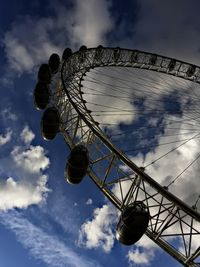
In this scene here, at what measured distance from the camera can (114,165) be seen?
43.8ft

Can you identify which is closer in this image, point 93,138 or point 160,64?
point 93,138

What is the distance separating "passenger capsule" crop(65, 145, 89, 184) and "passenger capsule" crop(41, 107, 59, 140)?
8.54 feet

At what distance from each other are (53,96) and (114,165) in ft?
18.4

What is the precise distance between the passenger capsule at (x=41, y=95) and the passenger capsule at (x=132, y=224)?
338 inches

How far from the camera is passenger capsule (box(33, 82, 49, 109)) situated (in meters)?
17.4

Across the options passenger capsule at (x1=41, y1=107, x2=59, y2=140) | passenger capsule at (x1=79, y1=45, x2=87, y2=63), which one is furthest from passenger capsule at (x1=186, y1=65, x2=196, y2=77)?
passenger capsule at (x1=41, y1=107, x2=59, y2=140)

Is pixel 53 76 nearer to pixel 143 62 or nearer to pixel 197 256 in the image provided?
pixel 143 62

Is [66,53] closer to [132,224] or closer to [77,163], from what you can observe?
[77,163]

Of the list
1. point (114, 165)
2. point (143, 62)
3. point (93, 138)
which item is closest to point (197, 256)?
point (114, 165)

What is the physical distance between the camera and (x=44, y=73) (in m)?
18.3

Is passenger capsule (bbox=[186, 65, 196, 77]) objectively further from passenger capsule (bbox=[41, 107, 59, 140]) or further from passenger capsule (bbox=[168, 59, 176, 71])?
passenger capsule (bbox=[41, 107, 59, 140])

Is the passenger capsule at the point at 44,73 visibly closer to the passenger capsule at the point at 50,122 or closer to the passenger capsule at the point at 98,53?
the passenger capsule at the point at 50,122

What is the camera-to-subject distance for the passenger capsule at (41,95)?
17.4 m

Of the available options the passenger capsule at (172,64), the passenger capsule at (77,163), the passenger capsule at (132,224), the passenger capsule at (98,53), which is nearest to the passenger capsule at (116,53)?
the passenger capsule at (98,53)
